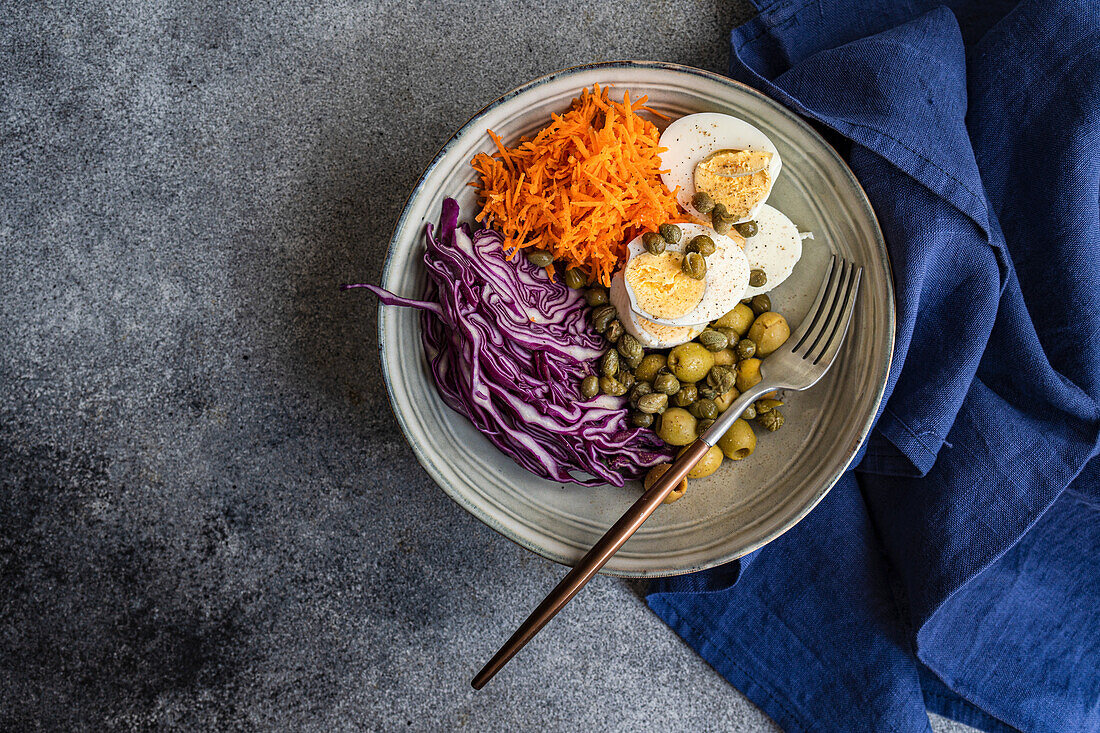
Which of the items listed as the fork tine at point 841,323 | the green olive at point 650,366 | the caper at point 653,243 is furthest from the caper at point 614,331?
the fork tine at point 841,323

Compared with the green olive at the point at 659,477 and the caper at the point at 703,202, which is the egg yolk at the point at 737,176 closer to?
the caper at the point at 703,202

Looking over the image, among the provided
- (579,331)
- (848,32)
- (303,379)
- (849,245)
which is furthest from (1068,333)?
(303,379)

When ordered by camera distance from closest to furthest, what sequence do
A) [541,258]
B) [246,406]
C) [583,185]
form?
[583,185], [541,258], [246,406]

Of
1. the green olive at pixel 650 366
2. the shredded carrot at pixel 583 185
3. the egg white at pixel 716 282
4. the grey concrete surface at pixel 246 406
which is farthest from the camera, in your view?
the grey concrete surface at pixel 246 406

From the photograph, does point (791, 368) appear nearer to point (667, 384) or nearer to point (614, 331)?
point (667, 384)

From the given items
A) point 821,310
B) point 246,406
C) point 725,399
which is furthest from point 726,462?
point 246,406

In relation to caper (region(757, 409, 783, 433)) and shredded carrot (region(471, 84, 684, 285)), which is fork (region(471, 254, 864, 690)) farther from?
shredded carrot (region(471, 84, 684, 285))

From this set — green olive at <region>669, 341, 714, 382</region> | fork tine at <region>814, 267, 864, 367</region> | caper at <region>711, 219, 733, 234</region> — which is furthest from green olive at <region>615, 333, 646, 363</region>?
fork tine at <region>814, 267, 864, 367</region>
